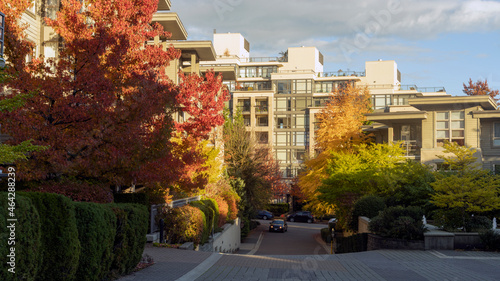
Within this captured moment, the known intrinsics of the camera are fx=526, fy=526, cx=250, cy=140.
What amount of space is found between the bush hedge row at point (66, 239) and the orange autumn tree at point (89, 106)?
3507 millimetres

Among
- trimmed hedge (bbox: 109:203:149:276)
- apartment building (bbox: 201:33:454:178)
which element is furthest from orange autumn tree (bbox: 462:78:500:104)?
trimmed hedge (bbox: 109:203:149:276)

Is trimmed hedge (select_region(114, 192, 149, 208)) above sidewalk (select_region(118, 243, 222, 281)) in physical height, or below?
above

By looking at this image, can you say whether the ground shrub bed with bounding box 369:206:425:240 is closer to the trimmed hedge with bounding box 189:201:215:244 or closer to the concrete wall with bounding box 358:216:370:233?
the concrete wall with bounding box 358:216:370:233

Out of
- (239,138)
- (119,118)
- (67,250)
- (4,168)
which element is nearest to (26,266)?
(67,250)

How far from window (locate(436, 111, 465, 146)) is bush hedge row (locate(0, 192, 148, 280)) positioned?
36379 mm

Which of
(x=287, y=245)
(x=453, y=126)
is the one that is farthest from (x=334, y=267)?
(x=453, y=126)

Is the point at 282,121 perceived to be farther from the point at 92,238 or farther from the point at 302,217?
the point at 92,238

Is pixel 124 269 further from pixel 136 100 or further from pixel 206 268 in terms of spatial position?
pixel 136 100

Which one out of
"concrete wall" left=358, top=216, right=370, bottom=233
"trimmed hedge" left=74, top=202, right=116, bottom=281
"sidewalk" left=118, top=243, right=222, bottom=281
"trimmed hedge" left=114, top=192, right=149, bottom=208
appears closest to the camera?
"trimmed hedge" left=74, top=202, right=116, bottom=281

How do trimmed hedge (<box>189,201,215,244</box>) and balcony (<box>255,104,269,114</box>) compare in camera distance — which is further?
balcony (<box>255,104,269,114</box>)

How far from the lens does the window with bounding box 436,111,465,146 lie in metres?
42.7

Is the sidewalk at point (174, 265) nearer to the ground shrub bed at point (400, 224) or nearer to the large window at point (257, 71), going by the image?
the ground shrub bed at point (400, 224)

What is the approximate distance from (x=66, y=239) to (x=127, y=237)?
3112 mm

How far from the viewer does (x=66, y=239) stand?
914cm
